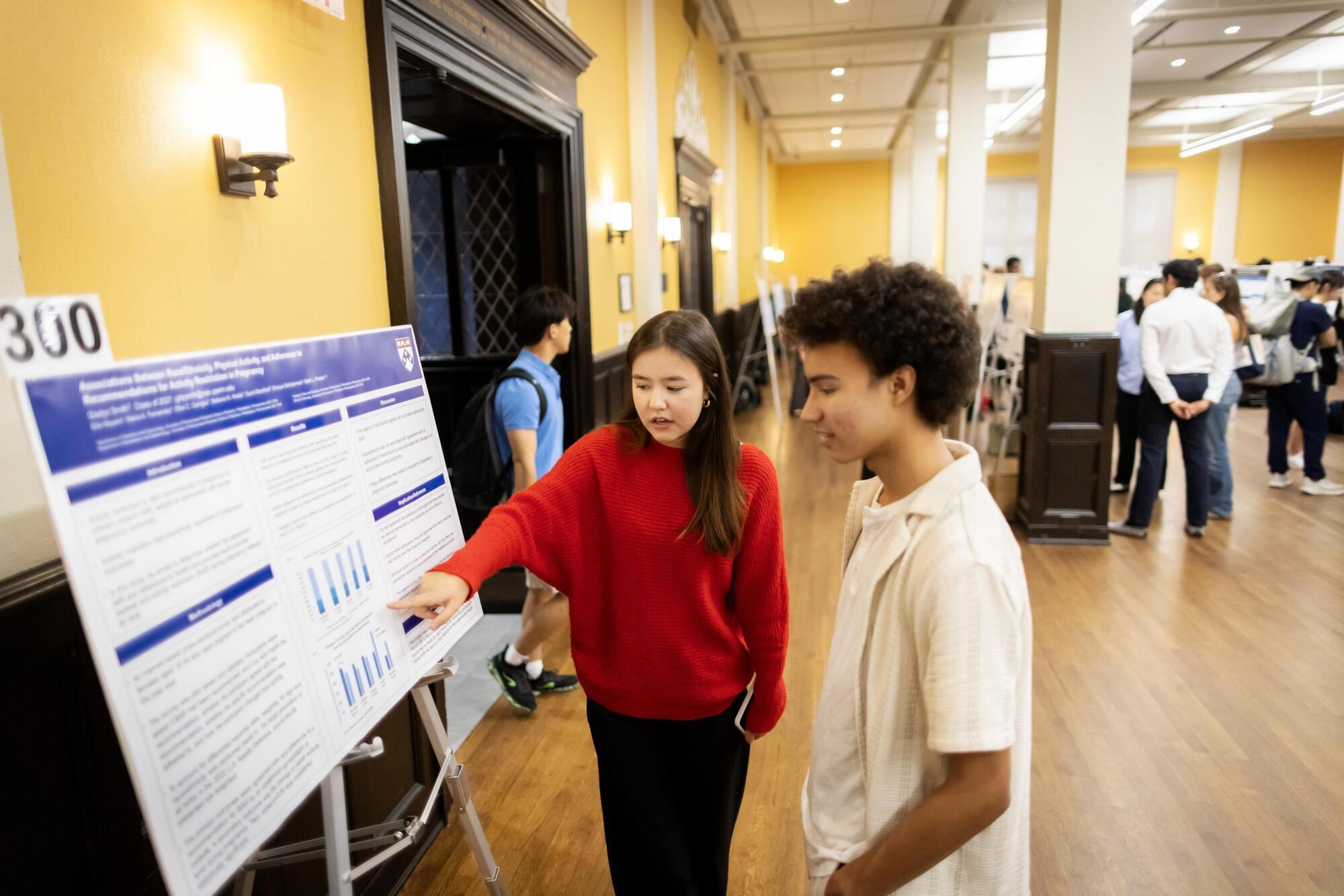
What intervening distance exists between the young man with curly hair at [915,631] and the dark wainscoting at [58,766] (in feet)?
4.17

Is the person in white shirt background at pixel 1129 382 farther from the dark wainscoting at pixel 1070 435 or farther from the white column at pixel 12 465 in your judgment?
the white column at pixel 12 465

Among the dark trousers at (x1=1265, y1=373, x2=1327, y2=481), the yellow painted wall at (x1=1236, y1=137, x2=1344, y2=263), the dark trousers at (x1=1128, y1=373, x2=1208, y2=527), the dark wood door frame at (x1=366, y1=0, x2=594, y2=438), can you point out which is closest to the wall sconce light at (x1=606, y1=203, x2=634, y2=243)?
the dark wood door frame at (x1=366, y1=0, x2=594, y2=438)

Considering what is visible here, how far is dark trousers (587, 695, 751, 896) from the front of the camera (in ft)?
5.68

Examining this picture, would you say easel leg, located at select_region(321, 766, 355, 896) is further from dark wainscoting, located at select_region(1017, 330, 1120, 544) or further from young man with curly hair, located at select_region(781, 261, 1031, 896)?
dark wainscoting, located at select_region(1017, 330, 1120, 544)

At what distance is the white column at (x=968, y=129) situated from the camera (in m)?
9.34

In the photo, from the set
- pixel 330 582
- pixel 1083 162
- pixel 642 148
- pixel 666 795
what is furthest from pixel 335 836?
pixel 642 148

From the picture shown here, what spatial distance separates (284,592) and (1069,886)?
2.19m

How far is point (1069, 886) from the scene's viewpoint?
2324mm

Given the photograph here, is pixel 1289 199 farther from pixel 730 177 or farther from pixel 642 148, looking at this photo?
pixel 642 148

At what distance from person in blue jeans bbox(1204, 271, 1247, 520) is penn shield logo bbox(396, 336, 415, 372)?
5242 millimetres

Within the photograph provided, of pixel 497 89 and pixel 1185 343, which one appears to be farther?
pixel 1185 343

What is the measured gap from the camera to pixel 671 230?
7.29m

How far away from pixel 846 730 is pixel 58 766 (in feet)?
4.37

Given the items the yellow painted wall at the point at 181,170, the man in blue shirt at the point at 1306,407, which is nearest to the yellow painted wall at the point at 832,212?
the man in blue shirt at the point at 1306,407
